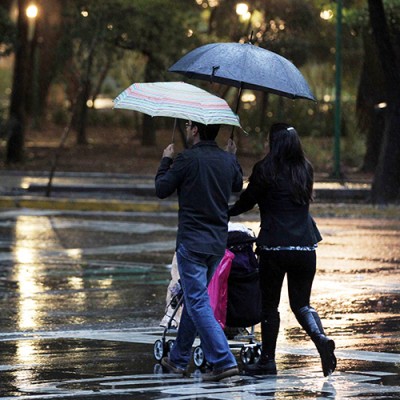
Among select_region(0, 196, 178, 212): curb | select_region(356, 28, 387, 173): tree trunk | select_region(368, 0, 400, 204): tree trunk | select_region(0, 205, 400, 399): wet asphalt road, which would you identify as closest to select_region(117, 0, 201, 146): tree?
select_region(356, 28, 387, 173): tree trunk

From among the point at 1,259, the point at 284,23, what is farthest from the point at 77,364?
the point at 284,23

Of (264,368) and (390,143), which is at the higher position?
(390,143)

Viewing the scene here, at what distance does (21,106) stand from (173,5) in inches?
227

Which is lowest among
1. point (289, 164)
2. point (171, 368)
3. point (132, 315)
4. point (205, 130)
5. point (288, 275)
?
point (132, 315)

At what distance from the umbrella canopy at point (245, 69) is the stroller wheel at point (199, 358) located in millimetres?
1778

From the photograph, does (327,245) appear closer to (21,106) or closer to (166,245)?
(166,245)

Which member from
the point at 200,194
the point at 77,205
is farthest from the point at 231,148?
the point at 77,205

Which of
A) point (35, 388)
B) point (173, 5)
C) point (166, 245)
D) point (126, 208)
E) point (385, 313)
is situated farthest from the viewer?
point (173, 5)

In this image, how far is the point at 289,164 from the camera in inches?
358

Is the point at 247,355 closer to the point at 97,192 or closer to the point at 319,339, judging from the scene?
the point at 319,339

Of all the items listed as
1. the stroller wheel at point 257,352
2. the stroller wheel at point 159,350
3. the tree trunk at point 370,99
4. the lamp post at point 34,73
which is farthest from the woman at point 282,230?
the lamp post at point 34,73

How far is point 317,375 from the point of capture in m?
8.97

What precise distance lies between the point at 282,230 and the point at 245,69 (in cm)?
114

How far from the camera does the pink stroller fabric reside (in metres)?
9.09
